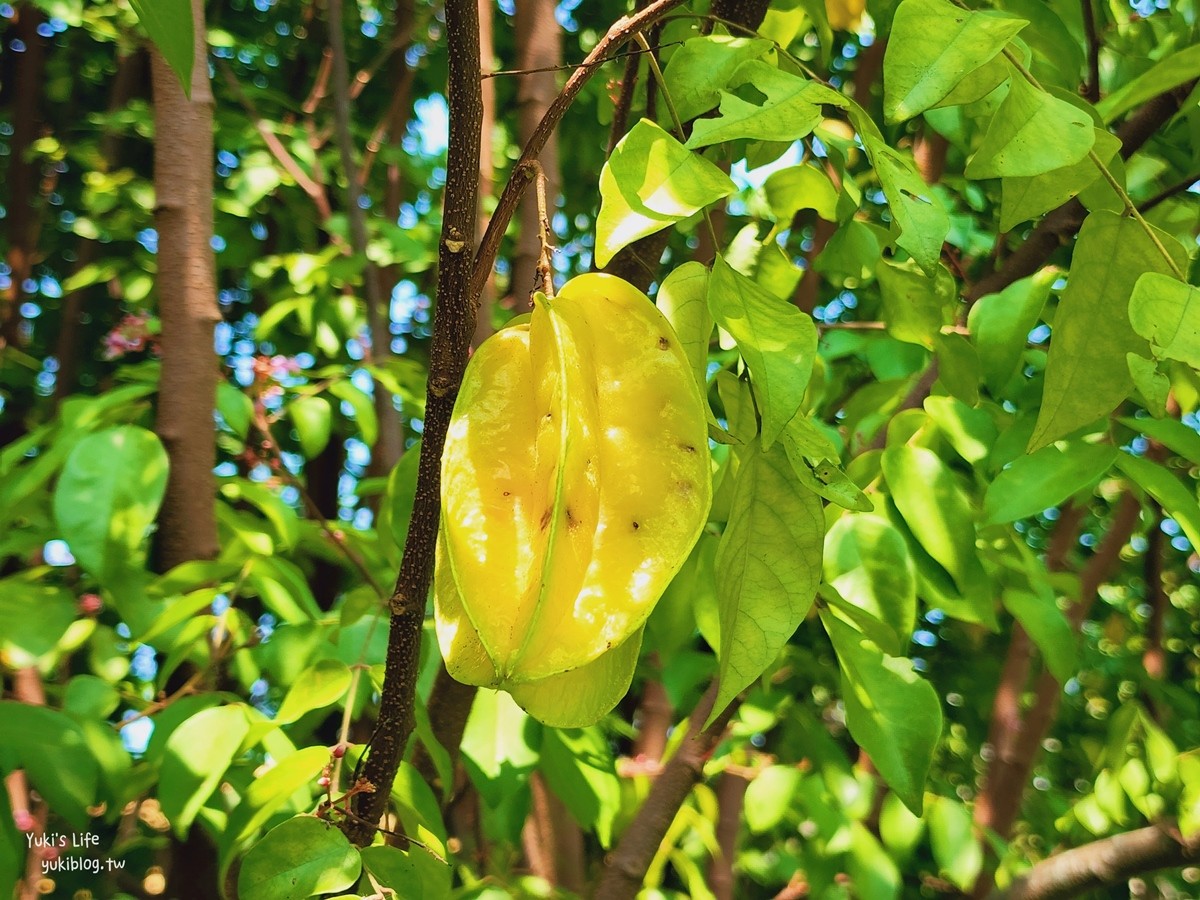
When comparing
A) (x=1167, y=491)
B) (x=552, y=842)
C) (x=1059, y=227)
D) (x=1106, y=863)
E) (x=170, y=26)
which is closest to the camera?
(x=170, y=26)

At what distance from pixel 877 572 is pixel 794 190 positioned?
31 centimetres

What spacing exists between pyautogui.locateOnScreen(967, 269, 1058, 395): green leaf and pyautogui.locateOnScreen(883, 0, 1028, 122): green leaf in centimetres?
35

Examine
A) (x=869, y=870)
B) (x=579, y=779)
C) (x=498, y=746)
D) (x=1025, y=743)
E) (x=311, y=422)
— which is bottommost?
(x=1025, y=743)

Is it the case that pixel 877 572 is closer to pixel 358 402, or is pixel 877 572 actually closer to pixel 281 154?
pixel 358 402

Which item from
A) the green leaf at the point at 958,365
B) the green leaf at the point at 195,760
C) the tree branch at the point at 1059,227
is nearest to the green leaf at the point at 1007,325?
the green leaf at the point at 958,365

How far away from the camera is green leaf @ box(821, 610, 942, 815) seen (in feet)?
2.34

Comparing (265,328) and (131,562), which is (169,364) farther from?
(265,328)

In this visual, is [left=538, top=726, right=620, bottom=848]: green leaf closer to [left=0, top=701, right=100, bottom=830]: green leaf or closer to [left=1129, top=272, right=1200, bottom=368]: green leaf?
[left=0, top=701, right=100, bottom=830]: green leaf

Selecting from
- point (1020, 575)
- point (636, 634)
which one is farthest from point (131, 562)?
point (1020, 575)

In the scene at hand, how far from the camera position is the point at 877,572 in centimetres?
84

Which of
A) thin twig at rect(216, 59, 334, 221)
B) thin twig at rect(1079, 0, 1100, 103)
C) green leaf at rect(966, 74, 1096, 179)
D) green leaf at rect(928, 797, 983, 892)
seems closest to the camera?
green leaf at rect(966, 74, 1096, 179)

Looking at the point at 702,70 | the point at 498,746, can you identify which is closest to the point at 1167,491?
the point at 702,70

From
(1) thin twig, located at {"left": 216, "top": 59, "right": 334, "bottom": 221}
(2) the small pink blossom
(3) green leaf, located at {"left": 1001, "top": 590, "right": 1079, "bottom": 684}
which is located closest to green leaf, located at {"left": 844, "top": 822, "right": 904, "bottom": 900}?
(3) green leaf, located at {"left": 1001, "top": 590, "right": 1079, "bottom": 684}

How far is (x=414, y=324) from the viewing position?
2.62 m
